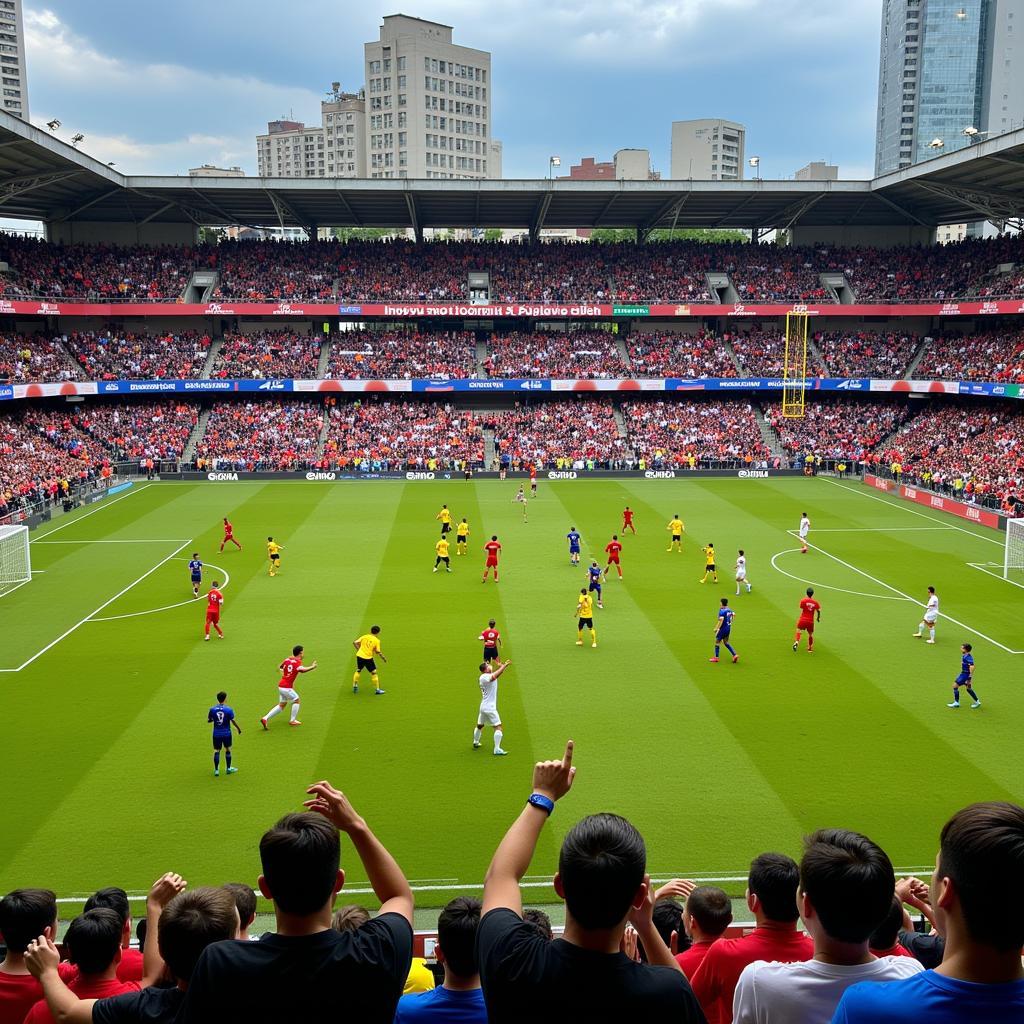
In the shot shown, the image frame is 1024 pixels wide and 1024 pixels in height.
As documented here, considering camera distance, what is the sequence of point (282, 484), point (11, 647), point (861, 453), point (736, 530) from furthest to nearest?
point (861, 453), point (282, 484), point (736, 530), point (11, 647)

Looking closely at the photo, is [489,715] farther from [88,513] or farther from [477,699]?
[88,513]

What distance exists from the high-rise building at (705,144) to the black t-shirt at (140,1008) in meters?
187

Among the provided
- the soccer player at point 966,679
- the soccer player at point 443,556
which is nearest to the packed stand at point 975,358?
the soccer player at point 443,556

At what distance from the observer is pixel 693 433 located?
2239 inches

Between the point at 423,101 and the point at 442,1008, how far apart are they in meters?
136

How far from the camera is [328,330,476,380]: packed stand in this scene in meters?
58.6

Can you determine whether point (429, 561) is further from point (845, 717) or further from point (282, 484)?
point (282, 484)

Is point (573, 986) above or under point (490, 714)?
above

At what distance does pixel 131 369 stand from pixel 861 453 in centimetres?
4472

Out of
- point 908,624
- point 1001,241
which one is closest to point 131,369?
point 908,624

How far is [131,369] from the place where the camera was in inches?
2212

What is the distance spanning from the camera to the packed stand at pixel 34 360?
4872 centimetres

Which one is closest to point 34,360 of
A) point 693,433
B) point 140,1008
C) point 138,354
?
point 138,354

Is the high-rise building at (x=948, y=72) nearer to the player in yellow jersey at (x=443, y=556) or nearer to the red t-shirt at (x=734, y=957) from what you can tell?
the player in yellow jersey at (x=443, y=556)
